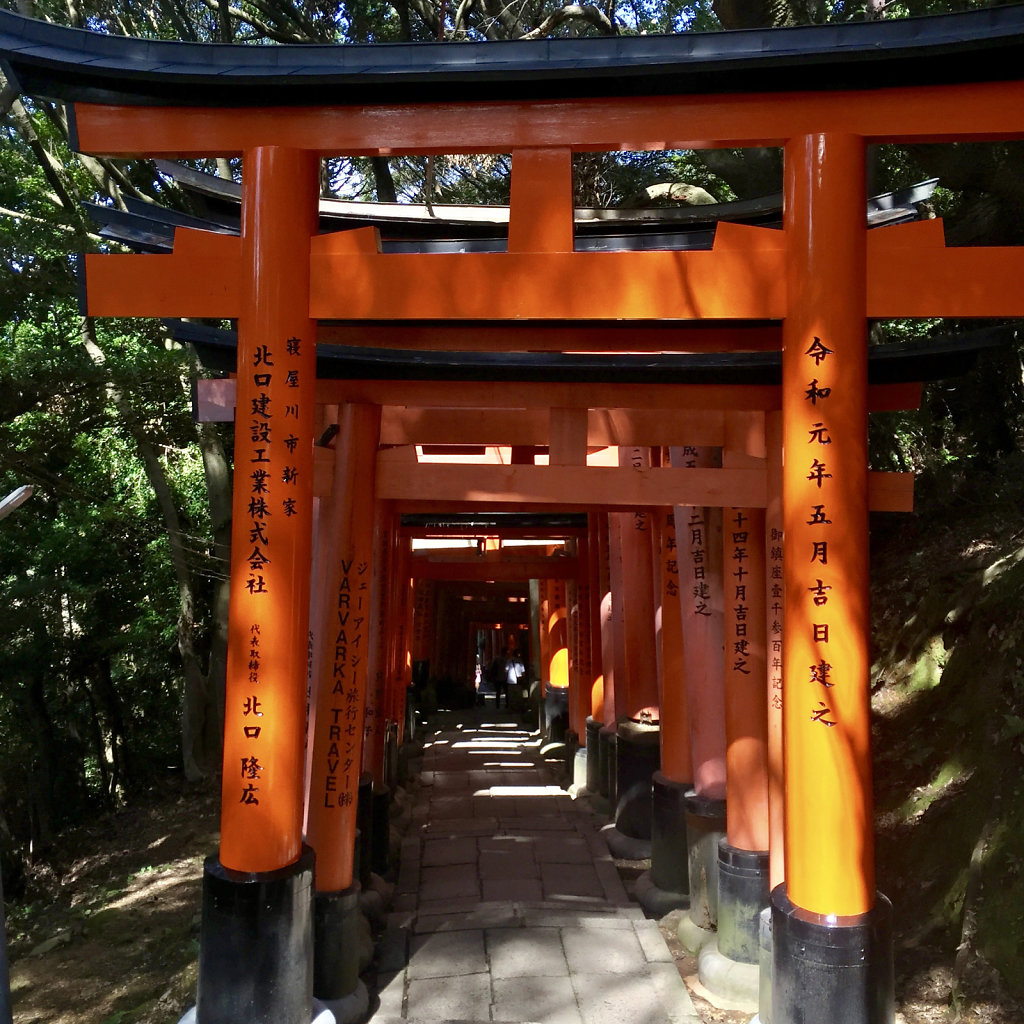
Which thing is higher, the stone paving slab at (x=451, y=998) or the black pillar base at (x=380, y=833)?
the black pillar base at (x=380, y=833)

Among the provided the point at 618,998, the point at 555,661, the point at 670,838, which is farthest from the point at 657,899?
the point at 555,661

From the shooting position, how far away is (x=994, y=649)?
20.8 ft

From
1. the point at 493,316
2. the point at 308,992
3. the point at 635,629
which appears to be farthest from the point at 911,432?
the point at 308,992

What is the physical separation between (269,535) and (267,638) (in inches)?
16.7

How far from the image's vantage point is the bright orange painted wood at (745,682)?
5.61 meters

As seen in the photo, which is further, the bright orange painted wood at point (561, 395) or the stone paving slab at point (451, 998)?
the bright orange painted wood at point (561, 395)

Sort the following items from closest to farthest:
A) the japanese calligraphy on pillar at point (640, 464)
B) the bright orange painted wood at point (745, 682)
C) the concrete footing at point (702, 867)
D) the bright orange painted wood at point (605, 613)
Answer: the bright orange painted wood at point (745, 682) < the concrete footing at point (702, 867) < the japanese calligraphy on pillar at point (640, 464) < the bright orange painted wood at point (605, 613)

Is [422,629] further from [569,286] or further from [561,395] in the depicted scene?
[569,286]

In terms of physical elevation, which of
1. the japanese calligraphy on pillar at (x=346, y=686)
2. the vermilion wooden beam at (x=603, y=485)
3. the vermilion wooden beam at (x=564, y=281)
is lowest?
the japanese calligraphy on pillar at (x=346, y=686)

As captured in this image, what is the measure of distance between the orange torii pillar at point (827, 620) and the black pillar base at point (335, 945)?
2140 millimetres

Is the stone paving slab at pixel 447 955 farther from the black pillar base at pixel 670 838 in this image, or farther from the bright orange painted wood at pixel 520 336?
the bright orange painted wood at pixel 520 336

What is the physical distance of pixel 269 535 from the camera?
14.2ft

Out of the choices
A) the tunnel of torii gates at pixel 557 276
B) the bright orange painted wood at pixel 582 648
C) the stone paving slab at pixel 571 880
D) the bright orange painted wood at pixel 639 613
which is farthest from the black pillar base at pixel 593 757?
the tunnel of torii gates at pixel 557 276

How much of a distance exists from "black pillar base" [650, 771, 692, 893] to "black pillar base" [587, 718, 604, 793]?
3.76 metres
